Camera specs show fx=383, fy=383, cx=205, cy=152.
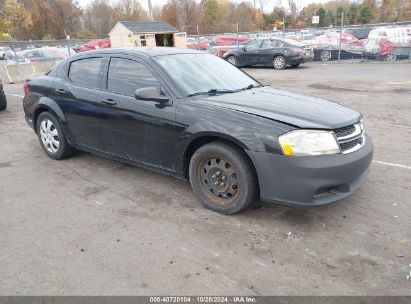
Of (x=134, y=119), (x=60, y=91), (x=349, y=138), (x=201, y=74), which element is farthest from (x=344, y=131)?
(x=60, y=91)

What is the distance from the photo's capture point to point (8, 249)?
3.32 metres

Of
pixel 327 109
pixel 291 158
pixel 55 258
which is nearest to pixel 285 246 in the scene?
pixel 291 158

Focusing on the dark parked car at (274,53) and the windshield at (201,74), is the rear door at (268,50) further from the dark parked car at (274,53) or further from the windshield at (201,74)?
the windshield at (201,74)

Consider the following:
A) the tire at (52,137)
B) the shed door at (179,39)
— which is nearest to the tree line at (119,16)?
the shed door at (179,39)

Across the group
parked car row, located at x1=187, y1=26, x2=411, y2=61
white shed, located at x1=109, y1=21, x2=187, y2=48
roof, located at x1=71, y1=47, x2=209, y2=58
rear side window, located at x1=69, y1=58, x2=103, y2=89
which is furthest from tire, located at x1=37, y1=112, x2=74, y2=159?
white shed, located at x1=109, y1=21, x2=187, y2=48

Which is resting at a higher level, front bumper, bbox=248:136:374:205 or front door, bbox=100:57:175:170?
front door, bbox=100:57:175:170

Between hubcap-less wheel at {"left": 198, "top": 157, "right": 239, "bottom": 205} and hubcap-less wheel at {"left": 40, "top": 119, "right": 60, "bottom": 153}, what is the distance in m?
2.61

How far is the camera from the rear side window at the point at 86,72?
4738 millimetres

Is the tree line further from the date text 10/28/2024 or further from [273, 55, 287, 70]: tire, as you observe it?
the date text 10/28/2024

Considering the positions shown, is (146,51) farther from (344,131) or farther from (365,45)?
(365,45)

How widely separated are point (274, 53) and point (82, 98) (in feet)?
48.0

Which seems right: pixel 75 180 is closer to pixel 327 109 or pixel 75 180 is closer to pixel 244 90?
pixel 244 90

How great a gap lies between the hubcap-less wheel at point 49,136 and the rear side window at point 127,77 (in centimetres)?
141

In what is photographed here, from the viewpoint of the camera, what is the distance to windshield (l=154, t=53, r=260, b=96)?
4165mm
